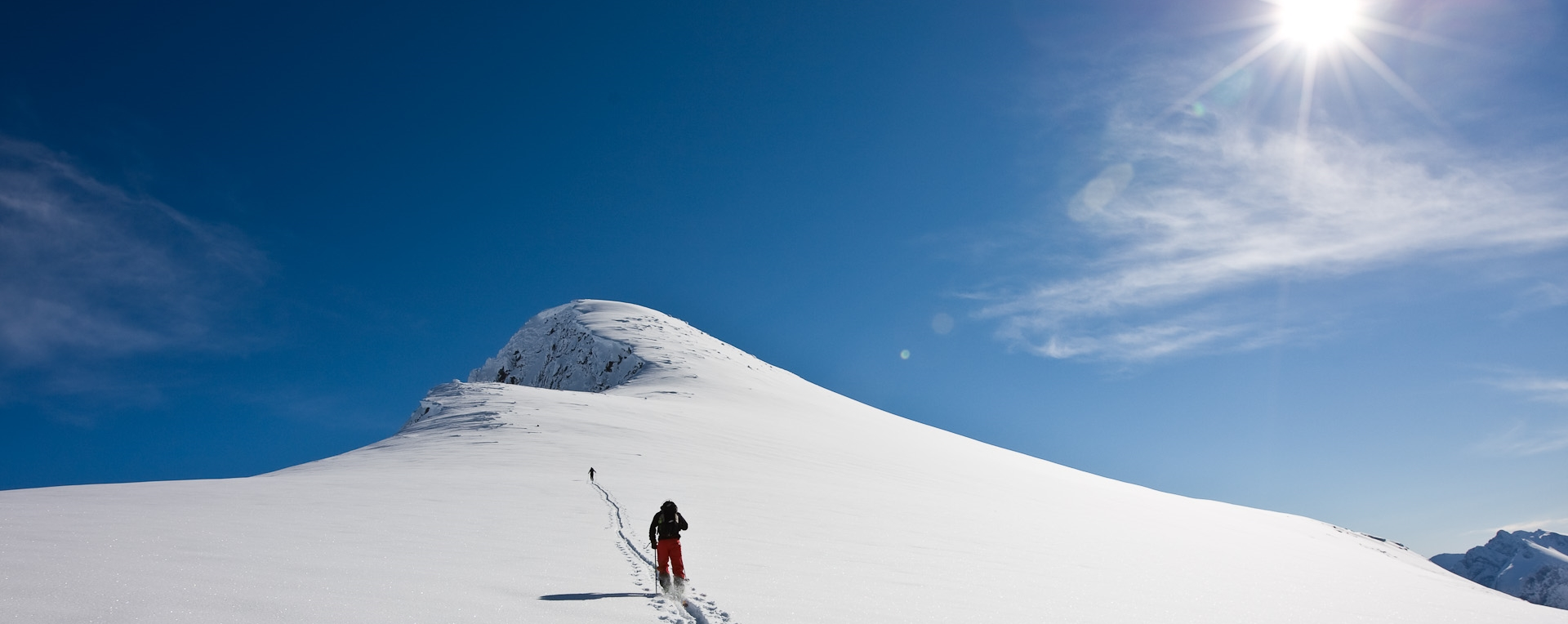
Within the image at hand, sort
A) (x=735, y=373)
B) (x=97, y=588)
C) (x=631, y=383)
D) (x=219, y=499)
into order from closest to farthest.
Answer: (x=97, y=588) < (x=219, y=499) < (x=631, y=383) < (x=735, y=373)

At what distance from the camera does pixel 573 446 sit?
2191 cm

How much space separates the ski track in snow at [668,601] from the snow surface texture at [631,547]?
42mm

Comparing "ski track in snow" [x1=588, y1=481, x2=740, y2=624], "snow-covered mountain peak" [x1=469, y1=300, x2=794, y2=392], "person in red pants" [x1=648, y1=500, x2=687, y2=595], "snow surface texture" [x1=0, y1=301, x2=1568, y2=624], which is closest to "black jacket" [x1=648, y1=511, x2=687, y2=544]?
"person in red pants" [x1=648, y1=500, x2=687, y2=595]

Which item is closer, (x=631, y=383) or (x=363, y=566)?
(x=363, y=566)

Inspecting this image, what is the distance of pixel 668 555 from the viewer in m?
8.45

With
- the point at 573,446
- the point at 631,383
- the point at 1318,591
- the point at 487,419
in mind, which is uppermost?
the point at 631,383

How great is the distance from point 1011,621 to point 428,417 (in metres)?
26.2

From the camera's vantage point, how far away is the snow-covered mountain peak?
47.4 m

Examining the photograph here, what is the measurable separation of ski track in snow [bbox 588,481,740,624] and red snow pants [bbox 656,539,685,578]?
0.53ft

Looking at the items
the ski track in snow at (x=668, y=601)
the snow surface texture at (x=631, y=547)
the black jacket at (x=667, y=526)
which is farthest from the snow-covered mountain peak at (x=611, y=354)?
the black jacket at (x=667, y=526)

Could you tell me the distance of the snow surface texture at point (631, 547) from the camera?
647 cm

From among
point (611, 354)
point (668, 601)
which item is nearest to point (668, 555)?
point (668, 601)

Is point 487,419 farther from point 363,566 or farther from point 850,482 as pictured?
point 363,566

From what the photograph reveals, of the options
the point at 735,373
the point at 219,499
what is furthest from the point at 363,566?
the point at 735,373
